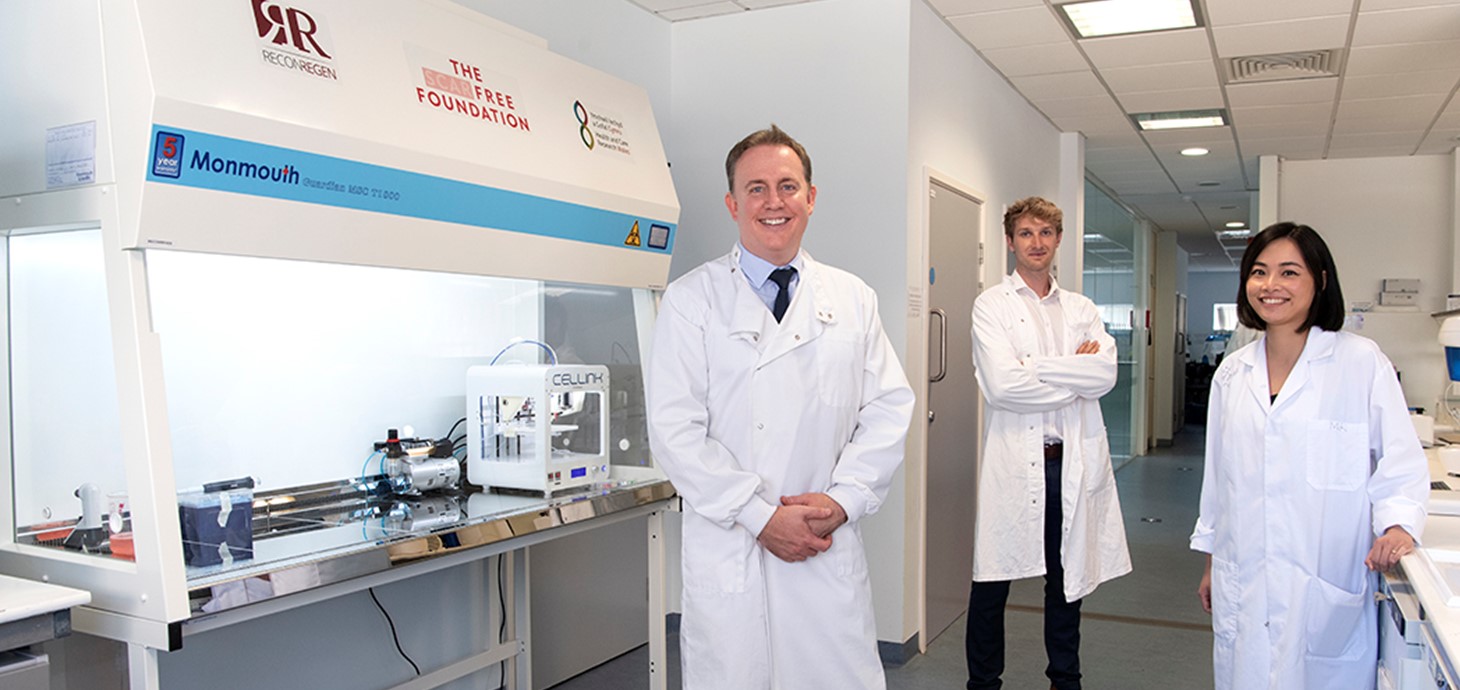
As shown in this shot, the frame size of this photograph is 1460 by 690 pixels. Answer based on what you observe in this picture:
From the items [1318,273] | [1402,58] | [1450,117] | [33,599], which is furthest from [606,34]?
[1450,117]

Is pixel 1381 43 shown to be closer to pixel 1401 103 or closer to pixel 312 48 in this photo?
pixel 1401 103

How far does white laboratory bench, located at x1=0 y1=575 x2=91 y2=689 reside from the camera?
166 centimetres

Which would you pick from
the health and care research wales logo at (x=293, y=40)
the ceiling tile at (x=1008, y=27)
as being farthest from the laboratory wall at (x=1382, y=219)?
the health and care research wales logo at (x=293, y=40)

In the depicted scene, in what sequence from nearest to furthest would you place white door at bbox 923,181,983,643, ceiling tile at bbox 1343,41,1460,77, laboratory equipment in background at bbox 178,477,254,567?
laboratory equipment in background at bbox 178,477,254,567
white door at bbox 923,181,983,643
ceiling tile at bbox 1343,41,1460,77

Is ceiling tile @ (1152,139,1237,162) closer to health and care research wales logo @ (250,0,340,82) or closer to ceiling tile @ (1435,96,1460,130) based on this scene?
ceiling tile @ (1435,96,1460,130)

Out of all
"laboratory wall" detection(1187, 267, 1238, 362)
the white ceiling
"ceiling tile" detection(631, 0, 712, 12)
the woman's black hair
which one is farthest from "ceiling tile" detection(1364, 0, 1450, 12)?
"laboratory wall" detection(1187, 267, 1238, 362)

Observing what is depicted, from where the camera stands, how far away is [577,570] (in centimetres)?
362

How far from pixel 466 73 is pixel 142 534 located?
126cm

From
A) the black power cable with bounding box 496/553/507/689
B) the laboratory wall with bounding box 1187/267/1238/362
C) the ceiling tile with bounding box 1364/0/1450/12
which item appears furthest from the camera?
the laboratory wall with bounding box 1187/267/1238/362

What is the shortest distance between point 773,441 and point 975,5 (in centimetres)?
239

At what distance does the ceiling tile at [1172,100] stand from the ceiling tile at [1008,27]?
1293mm

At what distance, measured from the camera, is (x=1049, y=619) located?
305 cm

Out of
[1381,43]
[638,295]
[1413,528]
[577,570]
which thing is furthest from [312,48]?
[1381,43]

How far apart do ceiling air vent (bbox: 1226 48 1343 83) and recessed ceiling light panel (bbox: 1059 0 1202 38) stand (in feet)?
2.41
